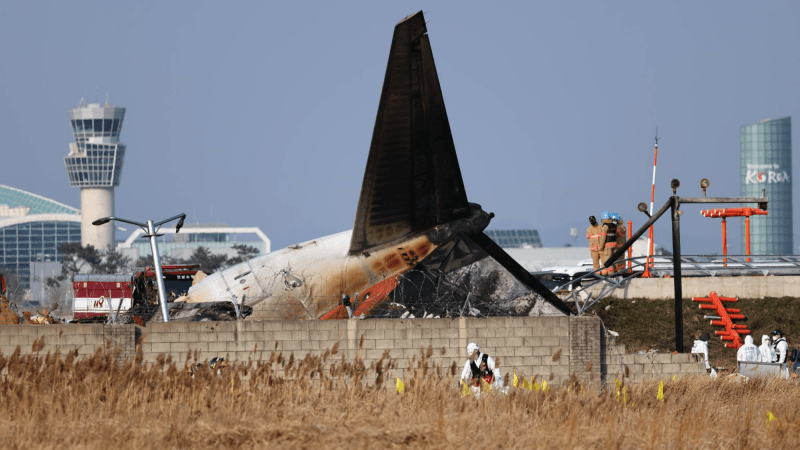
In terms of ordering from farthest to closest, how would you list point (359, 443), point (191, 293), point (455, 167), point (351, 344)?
point (191, 293), point (455, 167), point (351, 344), point (359, 443)

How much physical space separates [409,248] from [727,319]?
11.9 meters

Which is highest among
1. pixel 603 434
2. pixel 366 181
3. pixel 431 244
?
pixel 366 181

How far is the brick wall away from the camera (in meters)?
23.4

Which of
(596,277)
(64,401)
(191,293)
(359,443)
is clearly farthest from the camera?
(596,277)

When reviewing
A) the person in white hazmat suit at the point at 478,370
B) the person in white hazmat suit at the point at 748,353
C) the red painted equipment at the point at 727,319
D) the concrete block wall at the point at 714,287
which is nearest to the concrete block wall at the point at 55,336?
the person in white hazmat suit at the point at 478,370

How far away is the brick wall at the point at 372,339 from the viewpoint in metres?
23.4

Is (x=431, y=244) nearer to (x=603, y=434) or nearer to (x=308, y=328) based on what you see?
(x=308, y=328)

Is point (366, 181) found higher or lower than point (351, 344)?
higher

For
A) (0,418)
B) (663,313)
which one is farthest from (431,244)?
(0,418)

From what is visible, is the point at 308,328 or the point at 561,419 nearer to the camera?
the point at 561,419

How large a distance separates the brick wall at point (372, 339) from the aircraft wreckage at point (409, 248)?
1.17 metres

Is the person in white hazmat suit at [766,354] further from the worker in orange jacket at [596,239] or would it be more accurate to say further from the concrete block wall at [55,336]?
the concrete block wall at [55,336]

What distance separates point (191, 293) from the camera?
28234mm

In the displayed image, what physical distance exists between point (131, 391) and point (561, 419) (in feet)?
17.9
